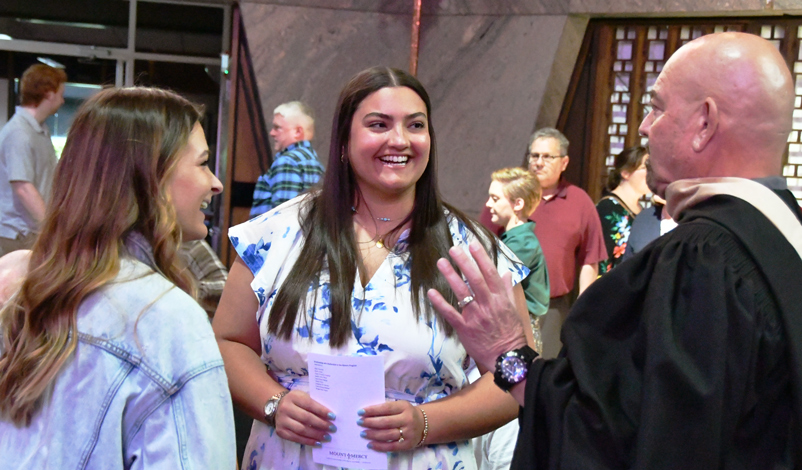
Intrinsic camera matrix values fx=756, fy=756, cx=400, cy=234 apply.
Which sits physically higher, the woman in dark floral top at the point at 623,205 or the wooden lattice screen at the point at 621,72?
the wooden lattice screen at the point at 621,72

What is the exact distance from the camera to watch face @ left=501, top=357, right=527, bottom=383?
1503 millimetres

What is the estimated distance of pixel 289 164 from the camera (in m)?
5.17

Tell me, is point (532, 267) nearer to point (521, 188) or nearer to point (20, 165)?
point (521, 188)

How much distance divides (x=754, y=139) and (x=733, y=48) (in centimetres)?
17

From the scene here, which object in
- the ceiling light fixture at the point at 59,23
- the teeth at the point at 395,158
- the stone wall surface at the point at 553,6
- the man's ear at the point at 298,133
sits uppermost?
the stone wall surface at the point at 553,6

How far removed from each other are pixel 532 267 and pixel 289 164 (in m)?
2.00

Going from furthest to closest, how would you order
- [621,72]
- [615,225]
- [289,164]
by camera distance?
[621,72] < [289,164] < [615,225]

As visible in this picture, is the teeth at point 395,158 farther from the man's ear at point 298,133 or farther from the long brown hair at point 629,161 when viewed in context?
the man's ear at point 298,133

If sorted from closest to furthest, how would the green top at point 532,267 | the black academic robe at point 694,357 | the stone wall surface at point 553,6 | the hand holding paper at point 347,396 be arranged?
the black academic robe at point 694,357
the hand holding paper at point 347,396
the green top at point 532,267
the stone wall surface at point 553,6

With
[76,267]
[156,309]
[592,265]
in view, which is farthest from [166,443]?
[592,265]

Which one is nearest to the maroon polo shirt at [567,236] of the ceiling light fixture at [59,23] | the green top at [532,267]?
the green top at [532,267]

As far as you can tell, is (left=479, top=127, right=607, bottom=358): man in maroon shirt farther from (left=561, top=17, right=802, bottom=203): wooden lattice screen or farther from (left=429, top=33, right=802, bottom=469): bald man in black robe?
(left=429, top=33, right=802, bottom=469): bald man in black robe

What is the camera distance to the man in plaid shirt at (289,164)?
5148mm

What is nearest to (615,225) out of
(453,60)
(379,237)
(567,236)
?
(567,236)
